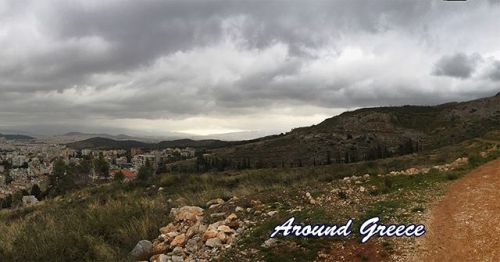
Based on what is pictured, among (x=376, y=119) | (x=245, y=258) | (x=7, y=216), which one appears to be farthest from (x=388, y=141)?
(x=245, y=258)

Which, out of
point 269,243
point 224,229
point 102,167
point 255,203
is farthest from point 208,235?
point 102,167

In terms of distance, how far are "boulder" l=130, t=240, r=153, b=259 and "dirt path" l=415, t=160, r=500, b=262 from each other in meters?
5.65

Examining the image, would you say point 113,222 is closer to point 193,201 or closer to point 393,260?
point 193,201

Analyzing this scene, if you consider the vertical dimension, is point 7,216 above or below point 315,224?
below

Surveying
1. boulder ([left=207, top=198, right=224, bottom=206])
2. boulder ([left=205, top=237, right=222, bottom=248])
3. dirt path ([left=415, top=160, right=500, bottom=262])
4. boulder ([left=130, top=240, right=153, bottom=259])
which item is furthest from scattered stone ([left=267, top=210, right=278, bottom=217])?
dirt path ([left=415, top=160, right=500, bottom=262])

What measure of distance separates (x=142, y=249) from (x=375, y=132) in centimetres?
13899

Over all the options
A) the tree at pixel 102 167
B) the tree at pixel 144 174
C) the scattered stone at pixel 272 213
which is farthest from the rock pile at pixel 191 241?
the tree at pixel 102 167

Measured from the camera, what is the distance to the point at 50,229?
36.6 ft

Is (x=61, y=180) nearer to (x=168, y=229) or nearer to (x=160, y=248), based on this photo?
(x=168, y=229)

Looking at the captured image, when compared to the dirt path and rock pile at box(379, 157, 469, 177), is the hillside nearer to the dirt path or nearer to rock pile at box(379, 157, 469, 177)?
rock pile at box(379, 157, 469, 177)

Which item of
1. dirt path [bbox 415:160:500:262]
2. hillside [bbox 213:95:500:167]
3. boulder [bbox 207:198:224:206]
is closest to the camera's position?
dirt path [bbox 415:160:500:262]

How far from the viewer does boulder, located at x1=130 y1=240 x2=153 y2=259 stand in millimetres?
9304

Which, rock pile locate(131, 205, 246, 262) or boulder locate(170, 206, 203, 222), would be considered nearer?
rock pile locate(131, 205, 246, 262)

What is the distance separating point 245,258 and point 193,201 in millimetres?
6395
